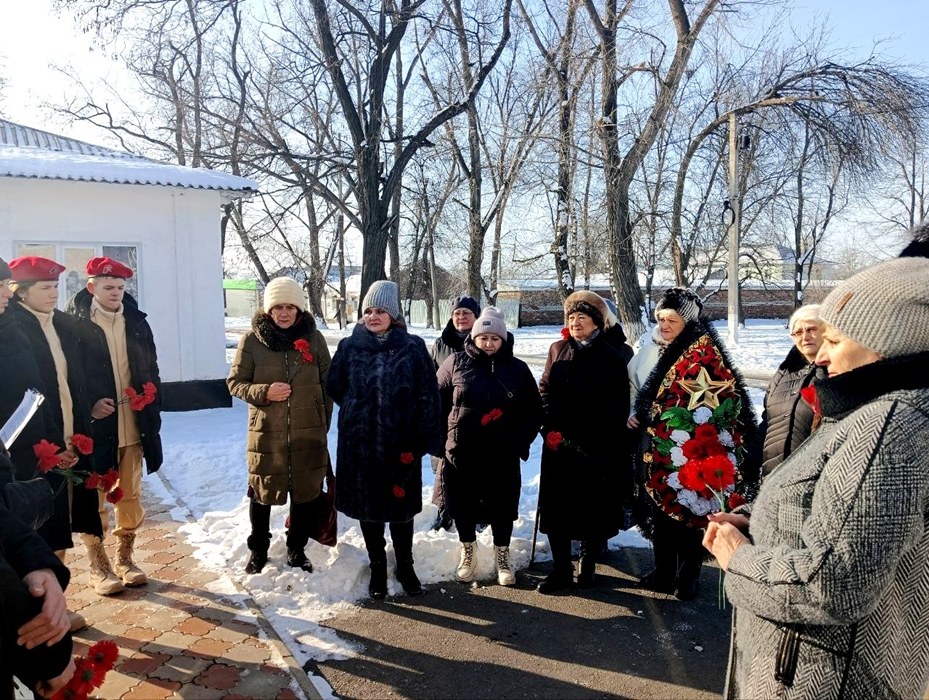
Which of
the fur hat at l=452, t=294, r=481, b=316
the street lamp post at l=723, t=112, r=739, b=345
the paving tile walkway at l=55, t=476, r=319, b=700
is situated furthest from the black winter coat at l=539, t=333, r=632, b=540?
the street lamp post at l=723, t=112, r=739, b=345

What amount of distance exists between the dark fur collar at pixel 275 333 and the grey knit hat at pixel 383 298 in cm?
45

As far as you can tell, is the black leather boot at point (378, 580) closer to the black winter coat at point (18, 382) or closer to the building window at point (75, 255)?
the black winter coat at point (18, 382)

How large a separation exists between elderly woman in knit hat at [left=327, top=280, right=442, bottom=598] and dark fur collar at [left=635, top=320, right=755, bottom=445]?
1.32 metres

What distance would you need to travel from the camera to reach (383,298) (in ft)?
13.9

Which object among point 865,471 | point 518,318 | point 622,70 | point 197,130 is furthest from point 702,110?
point 518,318

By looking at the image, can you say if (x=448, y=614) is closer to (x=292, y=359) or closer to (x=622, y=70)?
(x=292, y=359)

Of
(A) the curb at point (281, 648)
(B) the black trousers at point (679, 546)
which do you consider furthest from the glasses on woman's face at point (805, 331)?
(A) the curb at point (281, 648)

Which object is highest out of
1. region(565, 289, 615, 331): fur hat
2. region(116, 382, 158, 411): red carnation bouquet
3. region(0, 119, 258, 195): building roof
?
region(0, 119, 258, 195): building roof

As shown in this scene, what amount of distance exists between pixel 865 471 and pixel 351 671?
2709 mm

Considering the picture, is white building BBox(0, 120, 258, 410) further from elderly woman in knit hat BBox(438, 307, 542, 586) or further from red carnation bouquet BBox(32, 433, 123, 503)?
elderly woman in knit hat BBox(438, 307, 542, 586)

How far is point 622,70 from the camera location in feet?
39.5

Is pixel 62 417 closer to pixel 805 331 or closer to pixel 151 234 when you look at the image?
pixel 805 331

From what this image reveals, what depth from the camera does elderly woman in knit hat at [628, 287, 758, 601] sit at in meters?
3.96

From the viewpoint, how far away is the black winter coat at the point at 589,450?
4238 mm
